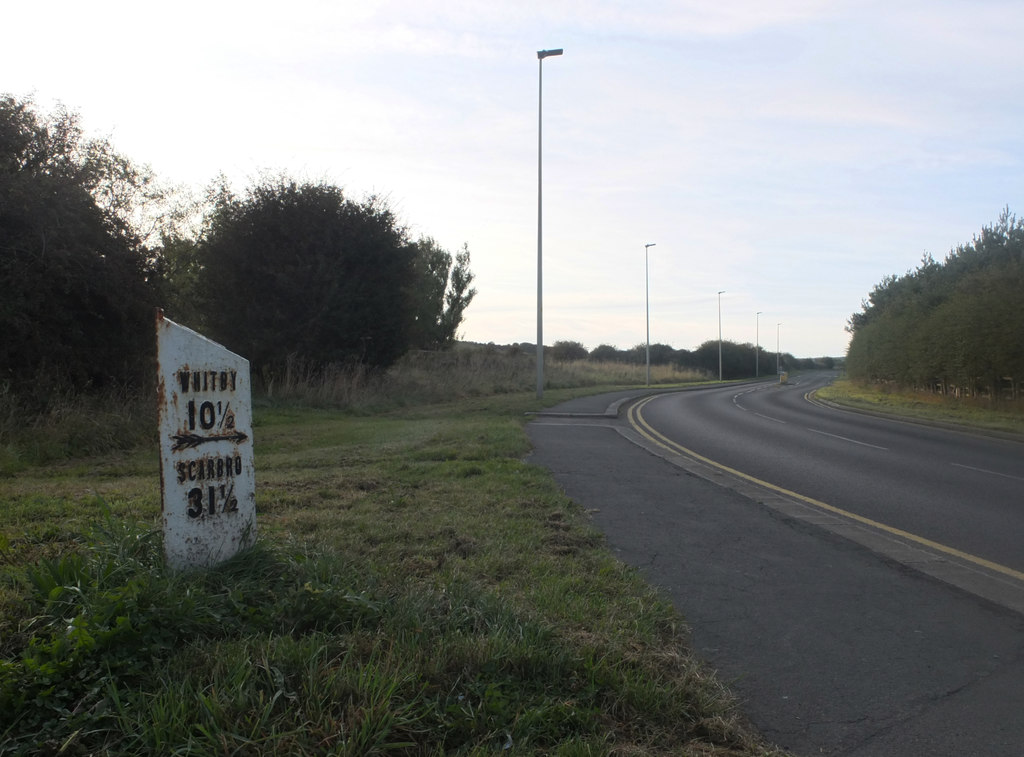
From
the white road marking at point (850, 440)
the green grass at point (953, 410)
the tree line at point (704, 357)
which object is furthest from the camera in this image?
the tree line at point (704, 357)

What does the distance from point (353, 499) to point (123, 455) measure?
605 cm

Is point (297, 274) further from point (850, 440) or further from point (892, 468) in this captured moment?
point (892, 468)

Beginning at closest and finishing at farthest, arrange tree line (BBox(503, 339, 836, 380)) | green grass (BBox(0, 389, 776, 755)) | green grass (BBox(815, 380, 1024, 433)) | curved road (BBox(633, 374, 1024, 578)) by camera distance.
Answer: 1. green grass (BBox(0, 389, 776, 755))
2. curved road (BBox(633, 374, 1024, 578))
3. green grass (BBox(815, 380, 1024, 433))
4. tree line (BBox(503, 339, 836, 380))

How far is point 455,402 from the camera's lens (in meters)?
26.8

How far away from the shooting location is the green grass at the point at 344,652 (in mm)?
2891

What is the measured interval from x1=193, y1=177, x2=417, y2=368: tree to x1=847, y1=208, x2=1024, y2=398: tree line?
19.6 metres

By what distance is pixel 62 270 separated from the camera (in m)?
14.3

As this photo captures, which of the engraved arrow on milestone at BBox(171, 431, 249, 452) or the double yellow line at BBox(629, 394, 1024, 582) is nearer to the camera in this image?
the engraved arrow on milestone at BBox(171, 431, 249, 452)

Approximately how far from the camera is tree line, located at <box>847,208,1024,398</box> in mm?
24719

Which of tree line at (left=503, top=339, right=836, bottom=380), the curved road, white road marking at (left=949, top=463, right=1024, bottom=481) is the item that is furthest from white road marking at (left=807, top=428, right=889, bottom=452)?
tree line at (left=503, top=339, right=836, bottom=380)

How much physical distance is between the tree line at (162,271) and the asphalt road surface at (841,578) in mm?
9383

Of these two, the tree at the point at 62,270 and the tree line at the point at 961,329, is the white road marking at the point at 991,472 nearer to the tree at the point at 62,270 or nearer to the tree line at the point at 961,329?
the tree line at the point at 961,329

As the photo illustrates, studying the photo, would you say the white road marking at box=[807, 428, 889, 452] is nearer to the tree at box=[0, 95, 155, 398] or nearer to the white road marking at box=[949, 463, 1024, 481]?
the white road marking at box=[949, 463, 1024, 481]

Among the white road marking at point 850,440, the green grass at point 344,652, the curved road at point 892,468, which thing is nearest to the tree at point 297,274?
the curved road at point 892,468
